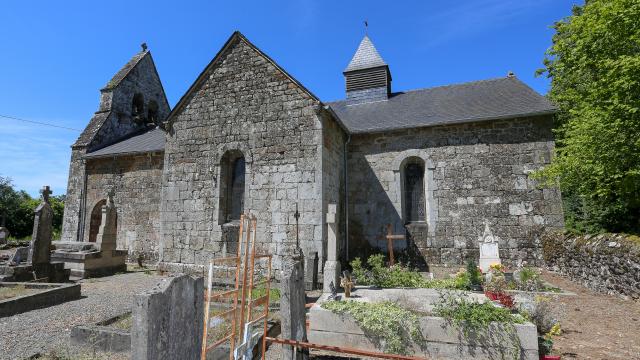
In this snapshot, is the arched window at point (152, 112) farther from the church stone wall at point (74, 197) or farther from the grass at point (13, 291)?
the grass at point (13, 291)

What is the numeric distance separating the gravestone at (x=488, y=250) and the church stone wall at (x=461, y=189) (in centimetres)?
59

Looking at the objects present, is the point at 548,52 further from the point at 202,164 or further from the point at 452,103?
the point at 202,164

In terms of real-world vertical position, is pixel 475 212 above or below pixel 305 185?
below

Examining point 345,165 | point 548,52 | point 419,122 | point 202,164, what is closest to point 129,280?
point 202,164

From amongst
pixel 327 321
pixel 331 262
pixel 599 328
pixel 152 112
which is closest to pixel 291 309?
pixel 327 321

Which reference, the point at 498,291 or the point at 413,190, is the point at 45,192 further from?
the point at 498,291

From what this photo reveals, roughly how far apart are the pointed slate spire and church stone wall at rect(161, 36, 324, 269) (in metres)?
6.42

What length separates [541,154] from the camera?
32.4 feet

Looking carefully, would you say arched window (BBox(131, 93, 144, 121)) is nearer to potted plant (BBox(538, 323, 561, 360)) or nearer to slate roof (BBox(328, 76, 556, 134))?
slate roof (BBox(328, 76, 556, 134))

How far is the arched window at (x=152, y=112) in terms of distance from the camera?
61.4ft

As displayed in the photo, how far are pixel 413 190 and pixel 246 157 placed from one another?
559cm

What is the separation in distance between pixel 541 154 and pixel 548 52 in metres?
3.29

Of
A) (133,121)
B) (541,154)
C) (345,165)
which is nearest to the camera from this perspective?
(541,154)

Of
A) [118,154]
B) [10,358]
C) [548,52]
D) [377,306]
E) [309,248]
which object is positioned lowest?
[10,358]
